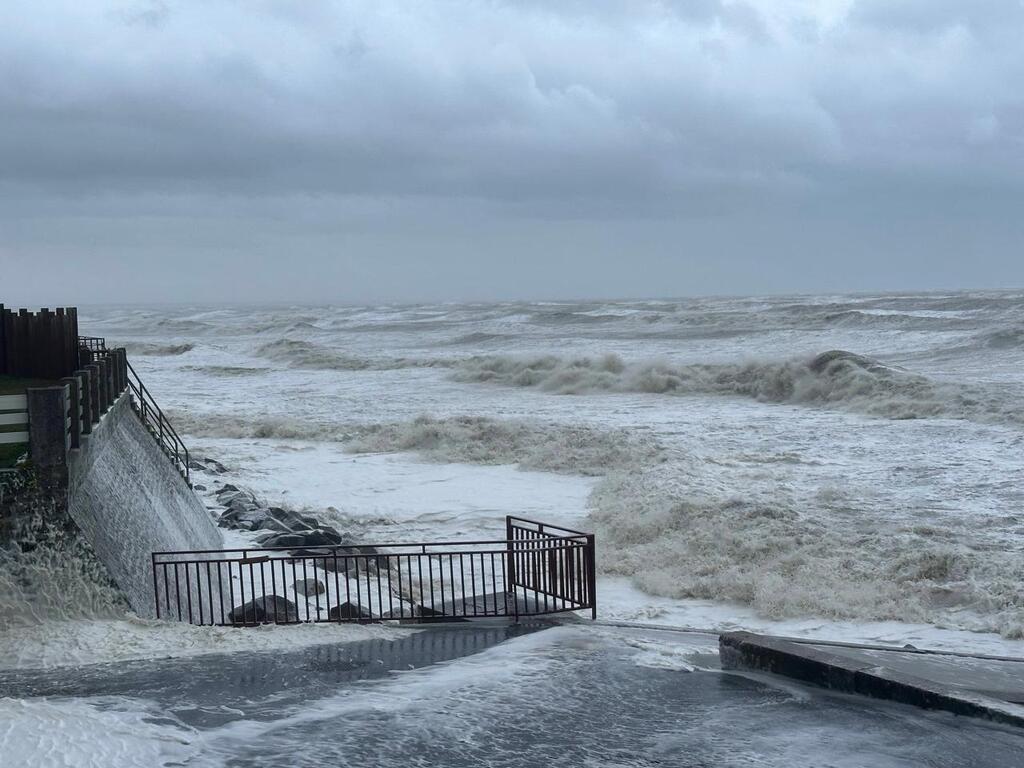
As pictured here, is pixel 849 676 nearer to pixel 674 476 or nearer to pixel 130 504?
pixel 130 504

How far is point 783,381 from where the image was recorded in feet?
134

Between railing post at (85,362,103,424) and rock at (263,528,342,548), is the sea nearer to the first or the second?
rock at (263,528,342,548)

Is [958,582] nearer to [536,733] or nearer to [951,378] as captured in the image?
[536,733]

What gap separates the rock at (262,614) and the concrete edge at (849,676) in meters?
4.72

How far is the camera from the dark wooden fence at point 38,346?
1473cm

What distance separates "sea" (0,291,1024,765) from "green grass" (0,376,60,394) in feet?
13.6

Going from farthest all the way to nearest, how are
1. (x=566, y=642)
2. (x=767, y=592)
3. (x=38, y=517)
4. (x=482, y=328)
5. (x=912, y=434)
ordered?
(x=482, y=328)
(x=912, y=434)
(x=767, y=592)
(x=566, y=642)
(x=38, y=517)

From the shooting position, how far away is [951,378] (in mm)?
40531

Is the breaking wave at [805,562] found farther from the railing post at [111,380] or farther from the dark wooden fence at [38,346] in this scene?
the dark wooden fence at [38,346]

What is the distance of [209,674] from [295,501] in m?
12.0

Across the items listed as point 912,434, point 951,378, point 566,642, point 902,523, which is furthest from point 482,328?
point 566,642

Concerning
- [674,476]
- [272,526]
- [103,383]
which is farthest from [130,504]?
[674,476]

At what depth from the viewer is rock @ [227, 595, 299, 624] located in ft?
38.9

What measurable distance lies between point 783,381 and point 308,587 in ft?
98.3
